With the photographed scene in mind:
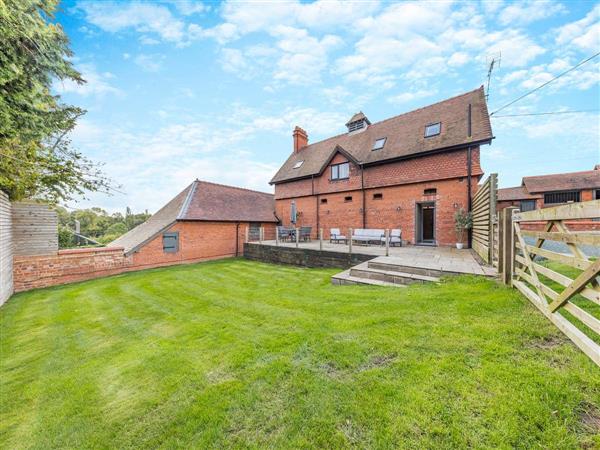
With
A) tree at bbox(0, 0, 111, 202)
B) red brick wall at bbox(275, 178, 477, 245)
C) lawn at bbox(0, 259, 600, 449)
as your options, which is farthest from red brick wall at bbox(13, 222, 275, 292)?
lawn at bbox(0, 259, 600, 449)

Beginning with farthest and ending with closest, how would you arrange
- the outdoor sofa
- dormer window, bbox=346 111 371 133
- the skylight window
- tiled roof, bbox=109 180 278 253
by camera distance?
dormer window, bbox=346 111 371 133
the skylight window
tiled roof, bbox=109 180 278 253
the outdoor sofa

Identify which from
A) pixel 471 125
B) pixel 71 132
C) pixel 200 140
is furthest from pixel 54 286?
pixel 471 125

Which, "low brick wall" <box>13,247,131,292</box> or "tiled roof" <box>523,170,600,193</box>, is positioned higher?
"tiled roof" <box>523,170,600,193</box>

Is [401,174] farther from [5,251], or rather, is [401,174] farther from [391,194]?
[5,251]

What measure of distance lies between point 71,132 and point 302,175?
11.7m

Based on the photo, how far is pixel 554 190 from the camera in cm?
1878

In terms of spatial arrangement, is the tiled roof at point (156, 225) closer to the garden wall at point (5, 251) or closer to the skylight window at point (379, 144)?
the garden wall at point (5, 251)

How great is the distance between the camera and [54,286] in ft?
28.0

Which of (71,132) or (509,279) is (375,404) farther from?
(71,132)

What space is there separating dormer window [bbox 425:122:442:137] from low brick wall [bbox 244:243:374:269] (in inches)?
316

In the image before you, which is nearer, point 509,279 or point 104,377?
point 104,377

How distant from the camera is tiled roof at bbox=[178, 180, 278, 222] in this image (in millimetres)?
13789

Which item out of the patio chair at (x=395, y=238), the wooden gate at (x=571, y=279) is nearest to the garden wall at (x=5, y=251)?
the wooden gate at (x=571, y=279)

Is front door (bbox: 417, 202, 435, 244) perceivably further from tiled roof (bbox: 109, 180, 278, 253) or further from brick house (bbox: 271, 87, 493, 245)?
tiled roof (bbox: 109, 180, 278, 253)
